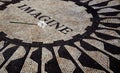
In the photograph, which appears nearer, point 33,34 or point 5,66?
point 5,66

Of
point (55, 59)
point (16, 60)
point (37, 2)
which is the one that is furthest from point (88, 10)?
point (16, 60)

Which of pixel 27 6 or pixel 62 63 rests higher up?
pixel 27 6

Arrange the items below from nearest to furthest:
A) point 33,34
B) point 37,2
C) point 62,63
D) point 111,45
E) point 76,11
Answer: point 62,63
point 111,45
point 33,34
point 76,11
point 37,2

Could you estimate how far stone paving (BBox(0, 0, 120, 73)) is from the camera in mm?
4875

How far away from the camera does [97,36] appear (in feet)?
18.6

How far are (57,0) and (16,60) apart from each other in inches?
122

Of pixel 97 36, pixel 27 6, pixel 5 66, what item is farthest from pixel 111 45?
pixel 27 6

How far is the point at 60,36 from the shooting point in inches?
225

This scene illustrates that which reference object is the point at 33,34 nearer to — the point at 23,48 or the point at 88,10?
the point at 23,48

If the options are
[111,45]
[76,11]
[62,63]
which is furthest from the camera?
[76,11]

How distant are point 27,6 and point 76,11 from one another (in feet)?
5.18

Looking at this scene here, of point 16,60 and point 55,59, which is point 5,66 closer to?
point 16,60

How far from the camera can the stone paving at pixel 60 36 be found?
192 inches

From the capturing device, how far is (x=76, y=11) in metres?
6.83
